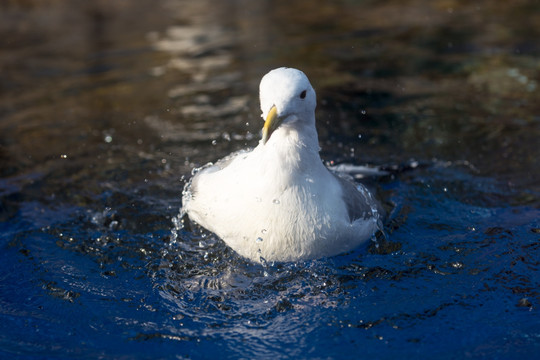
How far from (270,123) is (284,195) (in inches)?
25.9

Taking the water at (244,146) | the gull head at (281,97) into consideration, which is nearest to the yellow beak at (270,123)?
the gull head at (281,97)

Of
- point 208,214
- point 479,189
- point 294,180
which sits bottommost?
point 479,189

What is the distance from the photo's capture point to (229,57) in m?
9.86

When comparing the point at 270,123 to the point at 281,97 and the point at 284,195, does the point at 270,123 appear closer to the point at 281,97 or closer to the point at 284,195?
the point at 281,97

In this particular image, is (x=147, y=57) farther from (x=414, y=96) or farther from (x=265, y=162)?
(x=265, y=162)

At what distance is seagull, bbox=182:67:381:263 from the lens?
4246mm

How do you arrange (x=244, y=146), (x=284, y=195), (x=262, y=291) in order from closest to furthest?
1. (x=284, y=195)
2. (x=262, y=291)
3. (x=244, y=146)

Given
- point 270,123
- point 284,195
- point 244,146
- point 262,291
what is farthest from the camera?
point 244,146

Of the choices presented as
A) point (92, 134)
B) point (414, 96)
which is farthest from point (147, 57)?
point (414, 96)

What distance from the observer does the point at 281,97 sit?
414cm

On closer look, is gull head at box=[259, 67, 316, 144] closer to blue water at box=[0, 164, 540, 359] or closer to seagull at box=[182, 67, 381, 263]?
seagull at box=[182, 67, 381, 263]

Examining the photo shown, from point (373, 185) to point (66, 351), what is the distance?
3277mm

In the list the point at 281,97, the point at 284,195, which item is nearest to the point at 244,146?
the point at 284,195

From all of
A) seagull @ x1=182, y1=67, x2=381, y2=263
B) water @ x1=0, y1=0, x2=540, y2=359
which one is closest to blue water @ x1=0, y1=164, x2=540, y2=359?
water @ x1=0, y1=0, x2=540, y2=359
